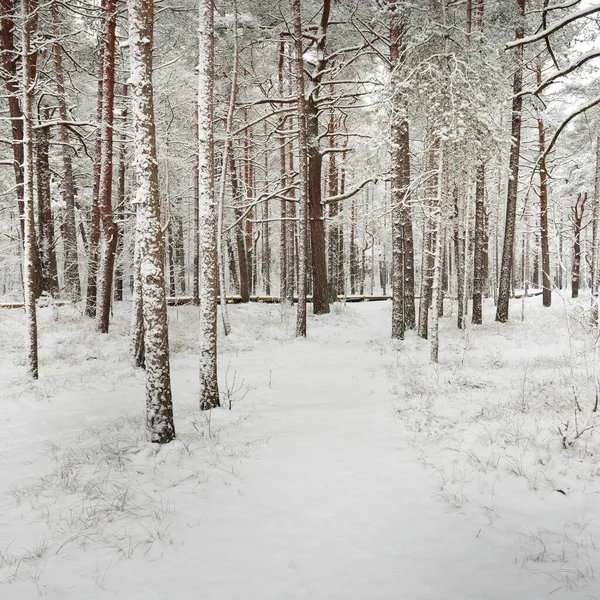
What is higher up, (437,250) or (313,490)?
(437,250)

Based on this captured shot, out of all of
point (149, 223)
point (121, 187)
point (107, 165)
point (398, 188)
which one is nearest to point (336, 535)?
point (149, 223)

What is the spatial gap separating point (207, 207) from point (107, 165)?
21.7 ft

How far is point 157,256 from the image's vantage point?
19.0 ft

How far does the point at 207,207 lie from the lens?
7.02 m

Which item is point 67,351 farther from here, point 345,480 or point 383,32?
point 383,32

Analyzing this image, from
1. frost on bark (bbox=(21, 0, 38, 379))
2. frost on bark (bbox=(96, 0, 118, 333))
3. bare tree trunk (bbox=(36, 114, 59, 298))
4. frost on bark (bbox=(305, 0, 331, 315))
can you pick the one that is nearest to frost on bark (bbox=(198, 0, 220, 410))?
frost on bark (bbox=(21, 0, 38, 379))

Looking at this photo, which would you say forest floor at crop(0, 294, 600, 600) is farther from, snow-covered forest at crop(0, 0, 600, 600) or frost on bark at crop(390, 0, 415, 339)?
frost on bark at crop(390, 0, 415, 339)

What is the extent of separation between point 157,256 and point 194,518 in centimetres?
340

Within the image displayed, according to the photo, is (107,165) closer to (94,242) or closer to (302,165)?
(94,242)

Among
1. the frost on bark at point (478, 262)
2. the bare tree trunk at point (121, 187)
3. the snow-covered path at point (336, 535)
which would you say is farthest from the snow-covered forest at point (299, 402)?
the bare tree trunk at point (121, 187)

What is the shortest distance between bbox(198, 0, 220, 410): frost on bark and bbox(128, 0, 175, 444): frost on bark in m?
1.13

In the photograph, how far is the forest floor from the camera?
3.38m

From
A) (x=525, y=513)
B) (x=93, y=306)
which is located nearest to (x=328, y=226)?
(x=93, y=306)

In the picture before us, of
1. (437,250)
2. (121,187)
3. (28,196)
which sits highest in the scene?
(121,187)
